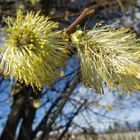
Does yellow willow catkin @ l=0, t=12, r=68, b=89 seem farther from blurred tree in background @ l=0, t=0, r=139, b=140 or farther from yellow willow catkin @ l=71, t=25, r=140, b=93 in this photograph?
blurred tree in background @ l=0, t=0, r=139, b=140

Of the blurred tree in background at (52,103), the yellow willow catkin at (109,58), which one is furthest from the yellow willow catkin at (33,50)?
the blurred tree in background at (52,103)

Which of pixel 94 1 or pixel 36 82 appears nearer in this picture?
pixel 36 82

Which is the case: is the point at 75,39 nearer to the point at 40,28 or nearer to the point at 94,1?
the point at 40,28

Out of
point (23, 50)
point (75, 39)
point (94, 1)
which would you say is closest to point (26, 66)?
point (23, 50)

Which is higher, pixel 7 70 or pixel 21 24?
pixel 21 24

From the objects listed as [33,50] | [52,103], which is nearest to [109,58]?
[33,50]

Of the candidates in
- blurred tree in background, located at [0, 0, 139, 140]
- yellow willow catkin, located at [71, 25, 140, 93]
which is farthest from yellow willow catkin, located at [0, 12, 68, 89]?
blurred tree in background, located at [0, 0, 139, 140]

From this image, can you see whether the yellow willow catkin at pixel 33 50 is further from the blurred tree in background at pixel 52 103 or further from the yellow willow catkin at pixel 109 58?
the blurred tree in background at pixel 52 103
